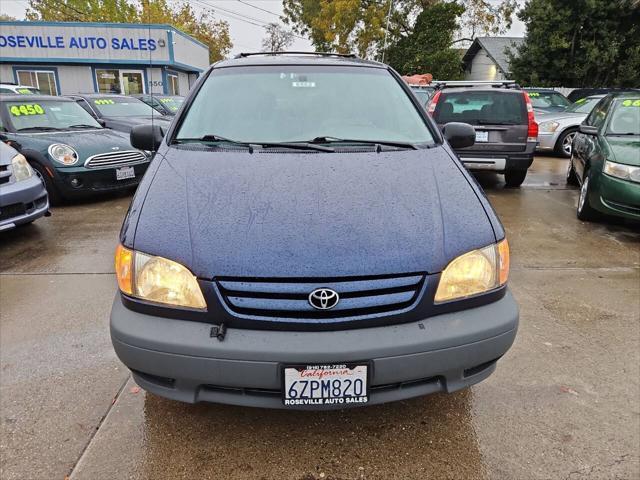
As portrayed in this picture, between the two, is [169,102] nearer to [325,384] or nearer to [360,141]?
[360,141]

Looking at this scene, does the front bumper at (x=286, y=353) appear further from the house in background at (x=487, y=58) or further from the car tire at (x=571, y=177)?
the house in background at (x=487, y=58)

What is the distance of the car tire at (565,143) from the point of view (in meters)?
10.8

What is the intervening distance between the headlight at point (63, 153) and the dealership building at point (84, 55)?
57.8 ft

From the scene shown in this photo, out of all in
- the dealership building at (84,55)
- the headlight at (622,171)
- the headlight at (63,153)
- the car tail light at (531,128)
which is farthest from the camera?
the dealership building at (84,55)

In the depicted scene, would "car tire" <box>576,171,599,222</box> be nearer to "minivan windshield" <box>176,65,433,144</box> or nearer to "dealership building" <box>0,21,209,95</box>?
"minivan windshield" <box>176,65,433,144</box>

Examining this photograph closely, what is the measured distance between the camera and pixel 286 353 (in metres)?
1.70

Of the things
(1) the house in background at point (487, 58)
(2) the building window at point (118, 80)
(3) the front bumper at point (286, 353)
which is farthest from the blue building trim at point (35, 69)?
(3) the front bumper at point (286, 353)

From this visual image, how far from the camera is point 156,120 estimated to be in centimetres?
1020

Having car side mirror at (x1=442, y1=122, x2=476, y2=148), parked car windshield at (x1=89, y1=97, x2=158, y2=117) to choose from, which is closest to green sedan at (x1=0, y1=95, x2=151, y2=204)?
parked car windshield at (x1=89, y1=97, x2=158, y2=117)

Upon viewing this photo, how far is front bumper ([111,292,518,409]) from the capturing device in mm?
1719

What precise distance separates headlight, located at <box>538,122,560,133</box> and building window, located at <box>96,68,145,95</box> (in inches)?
800

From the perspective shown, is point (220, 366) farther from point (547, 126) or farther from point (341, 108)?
point (547, 126)

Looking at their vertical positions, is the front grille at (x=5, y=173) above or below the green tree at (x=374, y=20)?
below

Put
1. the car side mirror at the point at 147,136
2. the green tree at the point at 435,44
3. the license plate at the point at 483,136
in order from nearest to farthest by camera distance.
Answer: the car side mirror at the point at 147,136
the license plate at the point at 483,136
the green tree at the point at 435,44
